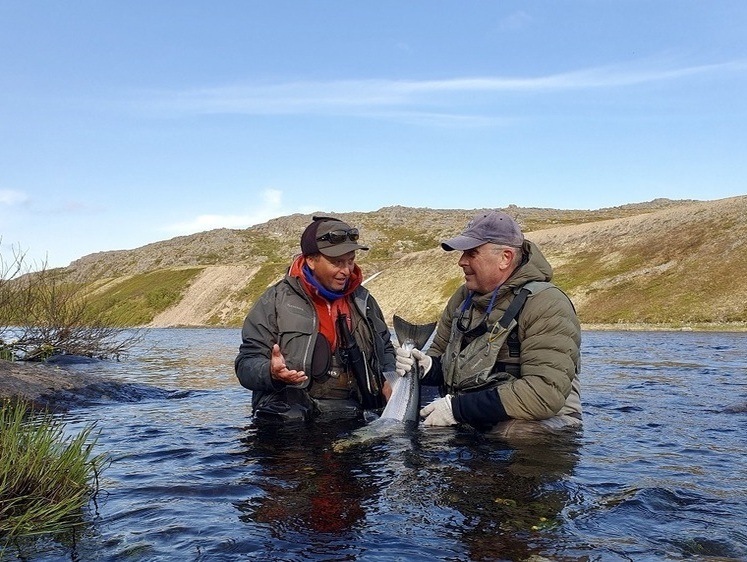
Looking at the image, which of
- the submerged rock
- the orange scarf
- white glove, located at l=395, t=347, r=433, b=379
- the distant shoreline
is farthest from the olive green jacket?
the distant shoreline

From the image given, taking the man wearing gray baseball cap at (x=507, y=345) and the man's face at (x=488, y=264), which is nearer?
the man wearing gray baseball cap at (x=507, y=345)

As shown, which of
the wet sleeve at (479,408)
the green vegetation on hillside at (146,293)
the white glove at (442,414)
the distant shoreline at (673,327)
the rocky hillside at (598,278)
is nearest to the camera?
the wet sleeve at (479,408)

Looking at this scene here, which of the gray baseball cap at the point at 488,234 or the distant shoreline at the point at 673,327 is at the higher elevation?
the gray baseball cap at the point at 488,234

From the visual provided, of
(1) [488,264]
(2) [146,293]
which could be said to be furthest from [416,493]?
(2) [146,293]

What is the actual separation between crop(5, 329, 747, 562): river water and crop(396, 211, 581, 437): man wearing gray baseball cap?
43 centimetres

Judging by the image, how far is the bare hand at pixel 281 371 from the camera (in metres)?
7.31

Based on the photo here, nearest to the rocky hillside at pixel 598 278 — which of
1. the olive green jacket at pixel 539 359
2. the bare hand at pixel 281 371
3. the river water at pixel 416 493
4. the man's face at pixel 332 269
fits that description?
the man's face at pixel 332 269

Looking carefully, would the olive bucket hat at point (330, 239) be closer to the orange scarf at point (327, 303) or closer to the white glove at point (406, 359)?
the orange scarf at point (327, 303)

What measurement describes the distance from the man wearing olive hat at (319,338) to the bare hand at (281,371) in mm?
234

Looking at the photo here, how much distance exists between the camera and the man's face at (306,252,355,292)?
8.15m

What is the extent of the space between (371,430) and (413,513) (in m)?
2.57

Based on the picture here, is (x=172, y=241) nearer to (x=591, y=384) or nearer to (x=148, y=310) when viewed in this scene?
(x=148, y=310)

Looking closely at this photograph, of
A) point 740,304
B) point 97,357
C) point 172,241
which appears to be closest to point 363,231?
point 172,241

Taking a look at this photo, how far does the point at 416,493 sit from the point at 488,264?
9.14ft
